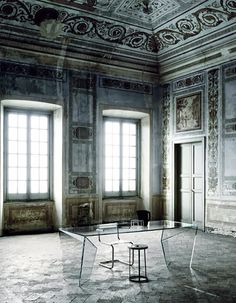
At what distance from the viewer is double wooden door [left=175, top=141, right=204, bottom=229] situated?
10.3 metres

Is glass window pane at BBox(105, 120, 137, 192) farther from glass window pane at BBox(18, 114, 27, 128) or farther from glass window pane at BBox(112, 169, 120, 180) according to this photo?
glass window pane at BBox(18, 114, 27, 128)

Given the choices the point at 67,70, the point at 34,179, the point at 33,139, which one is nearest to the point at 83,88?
the point at 67,70

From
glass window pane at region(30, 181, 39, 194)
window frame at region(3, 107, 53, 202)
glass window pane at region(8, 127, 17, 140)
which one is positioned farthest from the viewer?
glass window pane at region(30, 181, 39, 194)

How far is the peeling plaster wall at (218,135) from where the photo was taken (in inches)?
368

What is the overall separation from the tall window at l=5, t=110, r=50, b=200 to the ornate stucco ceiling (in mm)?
2089

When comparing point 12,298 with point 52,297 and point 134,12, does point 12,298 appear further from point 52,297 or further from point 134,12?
point 134,12

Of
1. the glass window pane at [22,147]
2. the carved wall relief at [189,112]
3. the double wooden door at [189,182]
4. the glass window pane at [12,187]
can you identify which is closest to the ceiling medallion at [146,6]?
the carved wall relief at [189,112]

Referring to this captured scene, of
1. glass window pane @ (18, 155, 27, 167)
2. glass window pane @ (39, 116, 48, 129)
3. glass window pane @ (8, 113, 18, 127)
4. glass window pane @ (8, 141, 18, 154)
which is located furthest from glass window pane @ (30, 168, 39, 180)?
glass window pane @ (8, 113, 18, 127)

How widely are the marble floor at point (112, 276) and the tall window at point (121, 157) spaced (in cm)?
351

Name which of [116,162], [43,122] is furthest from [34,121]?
[116,162]

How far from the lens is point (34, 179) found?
1027 centimetres

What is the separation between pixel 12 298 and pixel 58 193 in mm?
5650

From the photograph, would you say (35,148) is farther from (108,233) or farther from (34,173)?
(108,233)

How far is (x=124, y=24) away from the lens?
9.71 m
